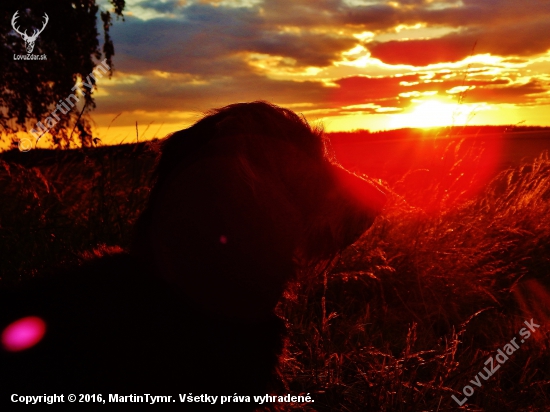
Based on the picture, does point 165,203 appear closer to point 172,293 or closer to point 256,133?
point 172,293

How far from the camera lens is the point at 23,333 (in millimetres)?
1434

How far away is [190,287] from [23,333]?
20.8 inches

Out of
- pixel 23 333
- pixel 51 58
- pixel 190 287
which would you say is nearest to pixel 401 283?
pixel 190 287

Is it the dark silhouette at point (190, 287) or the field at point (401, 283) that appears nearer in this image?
the dark silhouette at point (190, 287)

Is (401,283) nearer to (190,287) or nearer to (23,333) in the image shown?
(190,287)

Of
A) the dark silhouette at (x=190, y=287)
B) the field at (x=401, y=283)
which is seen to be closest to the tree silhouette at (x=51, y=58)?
the field at (x=401, y=283)

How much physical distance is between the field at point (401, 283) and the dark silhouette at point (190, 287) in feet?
1.87

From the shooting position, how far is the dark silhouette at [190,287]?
144 cm

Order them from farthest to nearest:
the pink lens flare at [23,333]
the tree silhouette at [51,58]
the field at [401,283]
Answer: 1. the tree silhouette at [51,58]
2. the field at [401,283]
3. the pink lens flare at [23,333]

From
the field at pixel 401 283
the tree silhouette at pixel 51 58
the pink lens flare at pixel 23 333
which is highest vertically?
the tree silhouette at pixel 51 58

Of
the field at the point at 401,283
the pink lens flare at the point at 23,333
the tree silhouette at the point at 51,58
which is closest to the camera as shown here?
the pink lens flare at the point at 23,333

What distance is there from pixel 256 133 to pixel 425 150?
163 inches

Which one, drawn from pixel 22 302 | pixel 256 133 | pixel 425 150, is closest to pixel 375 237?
pixel 425 150

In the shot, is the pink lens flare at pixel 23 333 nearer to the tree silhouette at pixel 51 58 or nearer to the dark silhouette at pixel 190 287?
the dark silhouette at pixel 190 287
